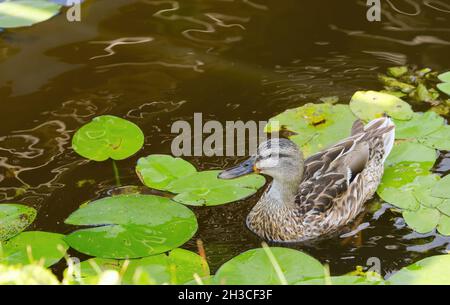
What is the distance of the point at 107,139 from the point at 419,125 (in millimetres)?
2343

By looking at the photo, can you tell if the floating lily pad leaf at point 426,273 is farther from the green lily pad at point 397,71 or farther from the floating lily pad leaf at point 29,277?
the green lily pad at point 397,71

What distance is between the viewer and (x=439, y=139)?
5.58 m

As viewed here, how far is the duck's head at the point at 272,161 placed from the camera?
15.9 ft

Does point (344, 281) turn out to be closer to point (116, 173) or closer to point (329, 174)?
point (329, 174)

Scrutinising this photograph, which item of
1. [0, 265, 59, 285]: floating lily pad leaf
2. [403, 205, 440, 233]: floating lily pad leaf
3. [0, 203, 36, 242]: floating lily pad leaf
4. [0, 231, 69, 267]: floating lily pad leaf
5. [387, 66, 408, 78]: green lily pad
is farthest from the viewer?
[387, 66, 408, 78]: green lily pad

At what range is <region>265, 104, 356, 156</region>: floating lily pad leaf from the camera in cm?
564

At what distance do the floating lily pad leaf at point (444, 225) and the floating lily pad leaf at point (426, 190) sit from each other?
117 mm

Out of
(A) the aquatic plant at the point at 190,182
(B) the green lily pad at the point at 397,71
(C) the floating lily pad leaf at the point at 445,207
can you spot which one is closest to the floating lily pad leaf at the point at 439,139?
(C) the floating lily pad leaf at the point at 445,207

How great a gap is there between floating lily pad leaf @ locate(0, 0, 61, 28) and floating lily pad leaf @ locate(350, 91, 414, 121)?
118 inches

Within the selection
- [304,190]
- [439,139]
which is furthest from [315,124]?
[439,139]

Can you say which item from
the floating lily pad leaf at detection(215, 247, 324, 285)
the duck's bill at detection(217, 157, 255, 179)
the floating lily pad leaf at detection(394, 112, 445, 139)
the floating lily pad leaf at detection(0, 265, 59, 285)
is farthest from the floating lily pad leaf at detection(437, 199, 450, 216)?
the floating lily pad leaf at detection(0, 265, 59, 285)

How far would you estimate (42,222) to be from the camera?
16.5 ft

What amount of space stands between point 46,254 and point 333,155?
6.66 feet

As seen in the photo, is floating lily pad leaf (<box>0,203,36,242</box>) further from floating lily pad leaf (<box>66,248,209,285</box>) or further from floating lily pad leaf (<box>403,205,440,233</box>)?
floating lily pad leaf (<box>403,205,440,233</box>)
